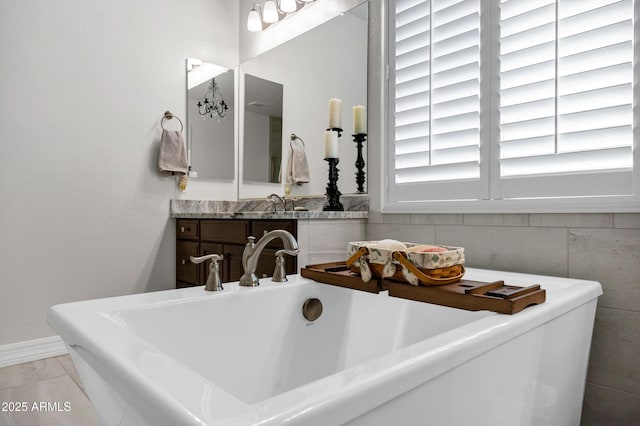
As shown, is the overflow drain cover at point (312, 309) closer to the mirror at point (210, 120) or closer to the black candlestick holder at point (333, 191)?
the black candlestick holder at point (333, 191)

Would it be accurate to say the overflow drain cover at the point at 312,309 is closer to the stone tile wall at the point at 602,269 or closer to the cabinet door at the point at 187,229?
the stone tile wall at the point at 602,269

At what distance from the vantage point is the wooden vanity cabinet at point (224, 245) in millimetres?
2195

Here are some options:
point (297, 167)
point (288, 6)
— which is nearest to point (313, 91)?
point (297, 167)

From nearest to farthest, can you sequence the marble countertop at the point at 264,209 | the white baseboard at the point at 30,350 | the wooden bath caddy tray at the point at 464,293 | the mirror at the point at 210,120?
the wooden bath caddy tray at the point at 464,293 → the marble countertop at the point at 264,209 → the white baseboard at the point at 30,350 → the mirror at the point at 210,120

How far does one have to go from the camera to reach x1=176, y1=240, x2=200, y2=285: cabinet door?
9.52 feet

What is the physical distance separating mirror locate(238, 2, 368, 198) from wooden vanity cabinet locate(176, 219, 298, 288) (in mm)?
579

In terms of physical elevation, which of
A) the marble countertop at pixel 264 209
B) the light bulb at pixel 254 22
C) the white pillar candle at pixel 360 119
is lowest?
the marble countertop at pixel 264 209

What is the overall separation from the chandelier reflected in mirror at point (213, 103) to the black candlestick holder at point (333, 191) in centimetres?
130

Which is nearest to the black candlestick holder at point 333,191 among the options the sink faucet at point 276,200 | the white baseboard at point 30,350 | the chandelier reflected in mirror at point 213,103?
the sink faucet at point 276,200

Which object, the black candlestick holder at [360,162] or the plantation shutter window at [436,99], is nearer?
the plantation shutter window at [436,99]

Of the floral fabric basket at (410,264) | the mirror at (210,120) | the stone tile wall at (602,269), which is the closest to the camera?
the floral fabric basket at (410,264)

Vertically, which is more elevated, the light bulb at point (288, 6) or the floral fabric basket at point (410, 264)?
the light bulb at point (288, 6)

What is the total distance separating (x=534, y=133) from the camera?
1690mm

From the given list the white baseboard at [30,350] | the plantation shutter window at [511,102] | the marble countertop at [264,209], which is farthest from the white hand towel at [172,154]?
the plantation shutter window at [511,102]
